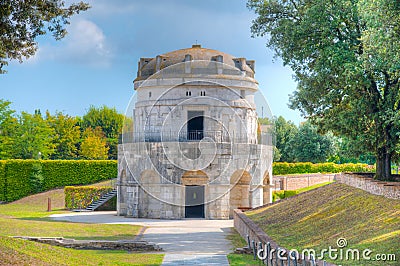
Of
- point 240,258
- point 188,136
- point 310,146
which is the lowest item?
point 240,258

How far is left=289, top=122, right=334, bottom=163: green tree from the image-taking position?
78688 mm

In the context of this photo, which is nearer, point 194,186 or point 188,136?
point 194,186

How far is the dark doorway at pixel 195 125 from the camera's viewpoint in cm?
4084

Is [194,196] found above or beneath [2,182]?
beneath

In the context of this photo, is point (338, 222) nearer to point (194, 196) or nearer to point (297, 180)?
point (194, 196)

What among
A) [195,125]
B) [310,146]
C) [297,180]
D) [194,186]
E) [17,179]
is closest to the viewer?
[194,186]

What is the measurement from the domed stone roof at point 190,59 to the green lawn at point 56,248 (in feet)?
41.3

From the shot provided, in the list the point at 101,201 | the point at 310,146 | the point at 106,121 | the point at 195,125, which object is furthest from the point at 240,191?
the point at 106,121

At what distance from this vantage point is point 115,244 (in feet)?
78.2

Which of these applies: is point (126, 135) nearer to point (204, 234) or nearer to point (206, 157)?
point (206, 157)

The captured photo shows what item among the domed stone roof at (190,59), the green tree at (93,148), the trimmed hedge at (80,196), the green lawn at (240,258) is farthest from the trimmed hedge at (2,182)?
the green lawn at (240,258)

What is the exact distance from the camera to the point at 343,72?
24812 mm

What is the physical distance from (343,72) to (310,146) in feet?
181

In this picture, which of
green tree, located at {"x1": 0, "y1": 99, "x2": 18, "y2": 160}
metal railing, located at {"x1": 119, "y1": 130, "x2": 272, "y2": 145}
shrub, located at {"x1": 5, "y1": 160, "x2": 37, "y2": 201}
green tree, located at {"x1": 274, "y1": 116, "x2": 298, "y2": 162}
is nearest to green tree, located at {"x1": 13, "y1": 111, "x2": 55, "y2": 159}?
green tree, located at {"x1": 0, "y1": 99, "x2": 18, "y2": 160}
